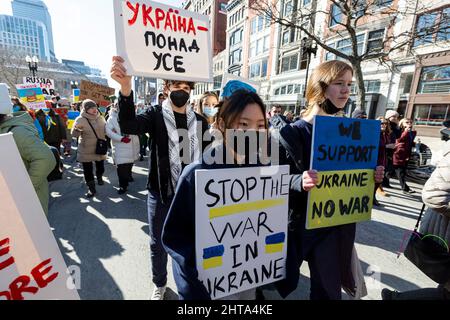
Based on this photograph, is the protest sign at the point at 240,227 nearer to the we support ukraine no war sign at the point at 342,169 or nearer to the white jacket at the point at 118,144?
the we support ukraine no war sign at the point at 342,169

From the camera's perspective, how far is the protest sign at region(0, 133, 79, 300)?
3.56 ft

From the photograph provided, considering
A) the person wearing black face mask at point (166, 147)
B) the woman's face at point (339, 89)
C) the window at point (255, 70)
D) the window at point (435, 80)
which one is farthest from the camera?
the window at point (255, 70)

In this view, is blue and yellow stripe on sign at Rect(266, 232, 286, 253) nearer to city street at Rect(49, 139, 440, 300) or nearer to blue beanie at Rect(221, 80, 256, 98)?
city street at Rect(49, 139, 440, 300)

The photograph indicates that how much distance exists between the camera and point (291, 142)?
169 centimetres

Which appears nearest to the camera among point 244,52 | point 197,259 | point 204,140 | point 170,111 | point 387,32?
point 197,259

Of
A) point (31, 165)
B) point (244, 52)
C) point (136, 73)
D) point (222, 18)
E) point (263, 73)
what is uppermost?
point (222, 18)

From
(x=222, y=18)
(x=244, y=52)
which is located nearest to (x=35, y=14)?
(x=222, y=18)

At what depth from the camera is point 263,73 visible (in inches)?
1209

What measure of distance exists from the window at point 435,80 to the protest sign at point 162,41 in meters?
18.7

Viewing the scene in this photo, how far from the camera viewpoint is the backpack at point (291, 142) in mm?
1693

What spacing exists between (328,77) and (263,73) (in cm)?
3108

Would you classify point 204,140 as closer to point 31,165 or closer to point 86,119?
point 31,165

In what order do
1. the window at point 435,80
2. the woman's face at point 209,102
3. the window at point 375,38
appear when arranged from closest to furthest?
1. the woman's face at point 209,102
2. the window at point 435,80
3. the window at point 375,38

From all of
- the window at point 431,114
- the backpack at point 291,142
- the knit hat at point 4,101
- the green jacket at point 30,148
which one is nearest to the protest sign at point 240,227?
the backpack at point 291,142
